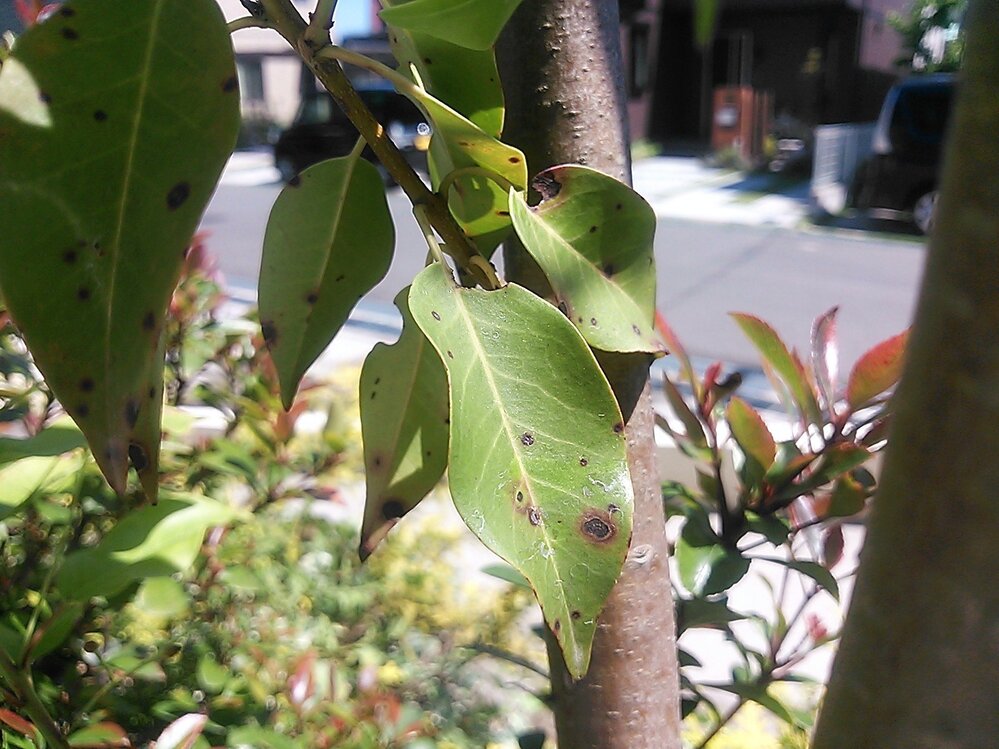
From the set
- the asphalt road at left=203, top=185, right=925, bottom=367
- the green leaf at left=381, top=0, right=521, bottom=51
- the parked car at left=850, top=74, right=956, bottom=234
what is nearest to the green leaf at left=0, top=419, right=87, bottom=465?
the green leaf at left=381, top=0, right=521, bottom=51

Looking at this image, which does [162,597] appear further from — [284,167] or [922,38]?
[922,38]

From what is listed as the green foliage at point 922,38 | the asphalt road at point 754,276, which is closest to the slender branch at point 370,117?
the asphalt road at point 754,276

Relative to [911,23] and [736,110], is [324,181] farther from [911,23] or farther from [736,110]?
[911,23]

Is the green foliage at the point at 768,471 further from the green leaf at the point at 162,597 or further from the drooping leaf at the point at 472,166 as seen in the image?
the green leaf at the point at 162,597

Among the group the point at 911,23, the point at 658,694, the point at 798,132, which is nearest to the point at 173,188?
the point at 658,694

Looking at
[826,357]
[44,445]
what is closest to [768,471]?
[826,357]

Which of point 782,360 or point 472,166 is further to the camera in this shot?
point 782,360

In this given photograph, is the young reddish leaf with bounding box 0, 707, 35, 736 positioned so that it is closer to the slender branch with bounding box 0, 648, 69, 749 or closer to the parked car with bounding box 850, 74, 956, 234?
the slender branch with bounding box 0, 648, 69, 749
